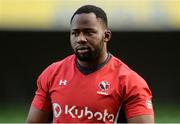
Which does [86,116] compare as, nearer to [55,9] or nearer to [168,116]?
[168,116]

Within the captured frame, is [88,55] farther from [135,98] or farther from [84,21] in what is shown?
[135,98]

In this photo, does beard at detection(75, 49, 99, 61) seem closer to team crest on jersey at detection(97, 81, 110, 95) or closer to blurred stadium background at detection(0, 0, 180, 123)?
team crest on jersey at detection(97, 81, 110, 95)

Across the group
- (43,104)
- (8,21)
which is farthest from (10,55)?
(43,104)

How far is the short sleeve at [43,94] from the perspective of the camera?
428 centimetres

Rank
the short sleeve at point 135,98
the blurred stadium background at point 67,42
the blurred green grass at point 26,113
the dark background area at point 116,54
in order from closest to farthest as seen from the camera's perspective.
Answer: the short sleeve at point 135,98, the blurred green grass at point 26,113, the blurred stadium background at point 67,42, the dark background area at point 116,54

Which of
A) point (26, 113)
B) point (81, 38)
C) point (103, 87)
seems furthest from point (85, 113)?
point (26, 113)

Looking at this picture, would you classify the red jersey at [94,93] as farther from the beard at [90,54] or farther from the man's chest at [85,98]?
the beard at [90,54]

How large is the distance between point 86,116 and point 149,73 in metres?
8.31

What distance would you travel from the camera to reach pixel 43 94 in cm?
433

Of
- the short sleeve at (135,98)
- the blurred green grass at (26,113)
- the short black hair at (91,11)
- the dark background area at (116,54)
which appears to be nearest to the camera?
the short sleeve at (135,98)

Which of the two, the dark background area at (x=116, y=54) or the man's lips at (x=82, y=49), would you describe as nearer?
the man's lips at (x=82, y=49)

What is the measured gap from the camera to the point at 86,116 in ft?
13.5

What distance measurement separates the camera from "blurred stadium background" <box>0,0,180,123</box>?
1159 cm

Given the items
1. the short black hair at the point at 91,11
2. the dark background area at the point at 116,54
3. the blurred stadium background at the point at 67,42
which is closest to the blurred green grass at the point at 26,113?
the blurred stadium background at the point at 67,42
